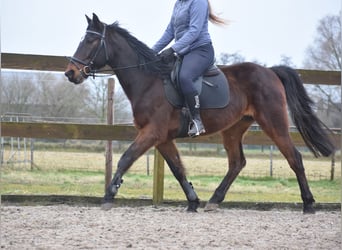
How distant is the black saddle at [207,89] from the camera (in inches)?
220

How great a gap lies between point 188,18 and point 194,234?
2.59 meters

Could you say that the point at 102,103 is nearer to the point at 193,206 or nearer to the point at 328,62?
the point at 328,62

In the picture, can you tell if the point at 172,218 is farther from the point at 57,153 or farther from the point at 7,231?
the point at 57,153

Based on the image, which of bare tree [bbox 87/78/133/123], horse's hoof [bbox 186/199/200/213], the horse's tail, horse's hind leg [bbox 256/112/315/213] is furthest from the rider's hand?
bare tree [bbox 87/78/133/123]

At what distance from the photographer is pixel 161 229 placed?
4551 millimetres

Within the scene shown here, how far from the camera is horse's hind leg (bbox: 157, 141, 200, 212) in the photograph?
587 cm

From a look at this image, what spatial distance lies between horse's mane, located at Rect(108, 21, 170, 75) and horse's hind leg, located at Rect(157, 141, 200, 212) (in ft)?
2.81

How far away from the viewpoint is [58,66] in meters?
6.52

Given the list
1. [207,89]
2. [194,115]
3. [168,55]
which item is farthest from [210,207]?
[168,55]

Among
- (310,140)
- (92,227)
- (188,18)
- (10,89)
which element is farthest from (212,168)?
(92,227)

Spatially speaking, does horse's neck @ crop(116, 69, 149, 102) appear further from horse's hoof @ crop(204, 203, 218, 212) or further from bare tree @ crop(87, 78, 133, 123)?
bare tree @ crop(87, 78, 133, 123)

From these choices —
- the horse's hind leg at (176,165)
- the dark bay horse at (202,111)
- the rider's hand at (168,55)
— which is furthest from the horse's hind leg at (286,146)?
the rider's hand at (168,55)

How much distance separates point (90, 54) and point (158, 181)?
196 centimetres

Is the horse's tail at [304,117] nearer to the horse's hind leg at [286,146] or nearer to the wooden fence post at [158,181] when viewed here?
the horse's hind leg at [286,146]
